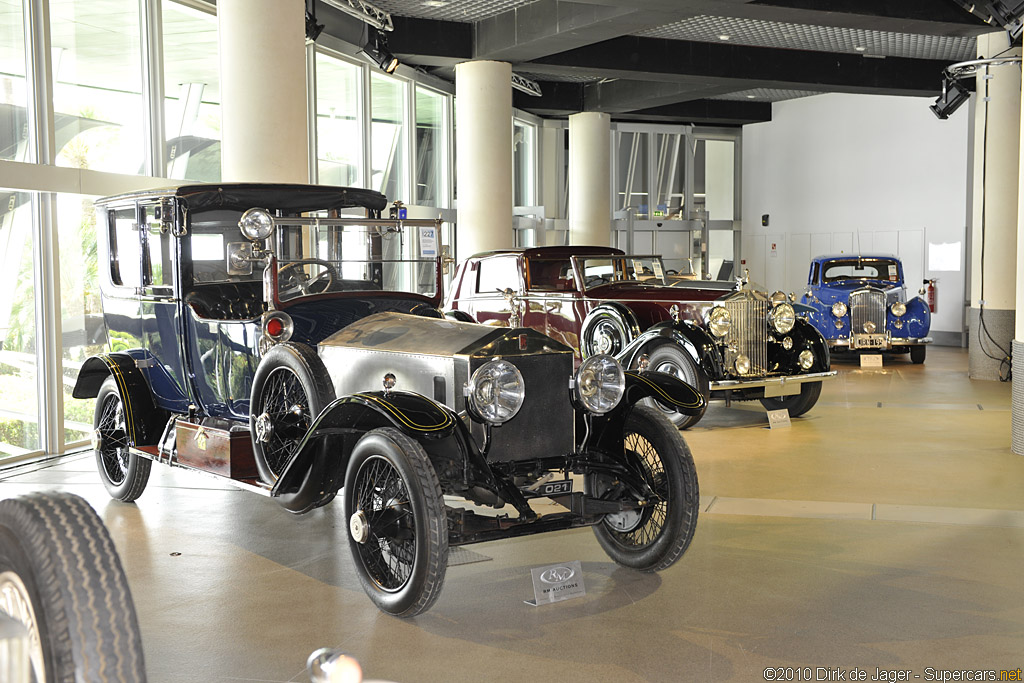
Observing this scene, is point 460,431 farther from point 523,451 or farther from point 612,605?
point 612,605

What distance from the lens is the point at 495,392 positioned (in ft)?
12.1

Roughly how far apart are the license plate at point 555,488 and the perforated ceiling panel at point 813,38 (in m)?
9.18

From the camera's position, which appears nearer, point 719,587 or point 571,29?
point 719,587

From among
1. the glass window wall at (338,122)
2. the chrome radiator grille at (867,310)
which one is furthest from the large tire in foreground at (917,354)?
the glass window wall at (338,122)

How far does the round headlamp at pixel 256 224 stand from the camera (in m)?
4.64

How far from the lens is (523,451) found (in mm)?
3914

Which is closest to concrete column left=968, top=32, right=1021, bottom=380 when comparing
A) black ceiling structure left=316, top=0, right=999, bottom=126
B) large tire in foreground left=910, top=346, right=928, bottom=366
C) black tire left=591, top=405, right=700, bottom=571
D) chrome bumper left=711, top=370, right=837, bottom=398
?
black ceiling structure left=316, top=0, right=999, bottom=126

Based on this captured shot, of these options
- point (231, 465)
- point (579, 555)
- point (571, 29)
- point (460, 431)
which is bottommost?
point (579, 555)

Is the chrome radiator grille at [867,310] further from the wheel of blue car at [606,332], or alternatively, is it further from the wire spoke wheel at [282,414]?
the wire spoke wheel at [282,414]

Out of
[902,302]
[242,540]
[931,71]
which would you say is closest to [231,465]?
[242,540]

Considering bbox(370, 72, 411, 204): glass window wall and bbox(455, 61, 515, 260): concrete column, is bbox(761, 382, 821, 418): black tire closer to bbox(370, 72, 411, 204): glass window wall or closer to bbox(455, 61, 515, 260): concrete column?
bbox(455, 61, 515, 260): concrete column

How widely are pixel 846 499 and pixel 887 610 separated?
5.94 feet

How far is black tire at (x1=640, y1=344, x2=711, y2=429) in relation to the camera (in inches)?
289

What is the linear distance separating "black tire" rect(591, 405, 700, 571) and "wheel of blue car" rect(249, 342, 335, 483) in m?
1.34
